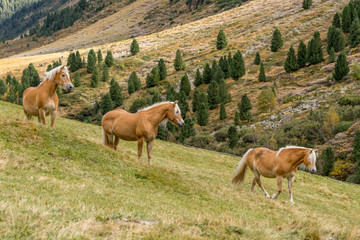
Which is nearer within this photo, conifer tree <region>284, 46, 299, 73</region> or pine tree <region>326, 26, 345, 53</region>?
conifer tree <region>284, 46, 299, 73</region>

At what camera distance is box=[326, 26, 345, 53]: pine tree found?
4193 inches

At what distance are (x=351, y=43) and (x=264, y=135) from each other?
6083cm

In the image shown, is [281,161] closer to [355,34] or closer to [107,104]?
[107,104]

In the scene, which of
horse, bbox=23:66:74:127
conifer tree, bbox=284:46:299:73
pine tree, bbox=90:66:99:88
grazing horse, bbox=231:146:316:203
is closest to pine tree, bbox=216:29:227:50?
conifer tree, bbox=284:46:299:73

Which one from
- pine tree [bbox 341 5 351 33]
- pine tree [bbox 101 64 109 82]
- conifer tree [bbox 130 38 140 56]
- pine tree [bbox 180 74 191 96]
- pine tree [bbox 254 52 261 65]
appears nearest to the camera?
pine tree [bbox 180 74 191 96]

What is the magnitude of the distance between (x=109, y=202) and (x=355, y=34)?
387 feet

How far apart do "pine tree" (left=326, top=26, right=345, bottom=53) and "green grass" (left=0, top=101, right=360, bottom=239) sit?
101 meters

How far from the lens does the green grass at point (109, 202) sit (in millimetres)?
6906

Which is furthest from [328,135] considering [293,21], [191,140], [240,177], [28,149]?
[293,21]

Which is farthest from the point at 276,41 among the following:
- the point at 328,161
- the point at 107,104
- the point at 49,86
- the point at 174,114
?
the point at 49,86

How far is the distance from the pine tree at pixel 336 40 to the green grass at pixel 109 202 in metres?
101

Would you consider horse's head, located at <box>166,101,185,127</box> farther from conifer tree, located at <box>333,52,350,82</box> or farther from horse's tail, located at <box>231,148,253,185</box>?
conifer tree, located at <box>333,52,350,82</box>

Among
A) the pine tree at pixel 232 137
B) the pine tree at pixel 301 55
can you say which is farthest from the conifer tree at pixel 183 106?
the pine tree at pixel 301 55

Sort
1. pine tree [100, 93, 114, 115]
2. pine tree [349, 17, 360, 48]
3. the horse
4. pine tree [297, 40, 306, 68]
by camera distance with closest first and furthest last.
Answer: the horse, pine tree [349, 17, 360, 48], pine tree [297, 40, 306, 68], pine tree [100, 93, 114, 115]
